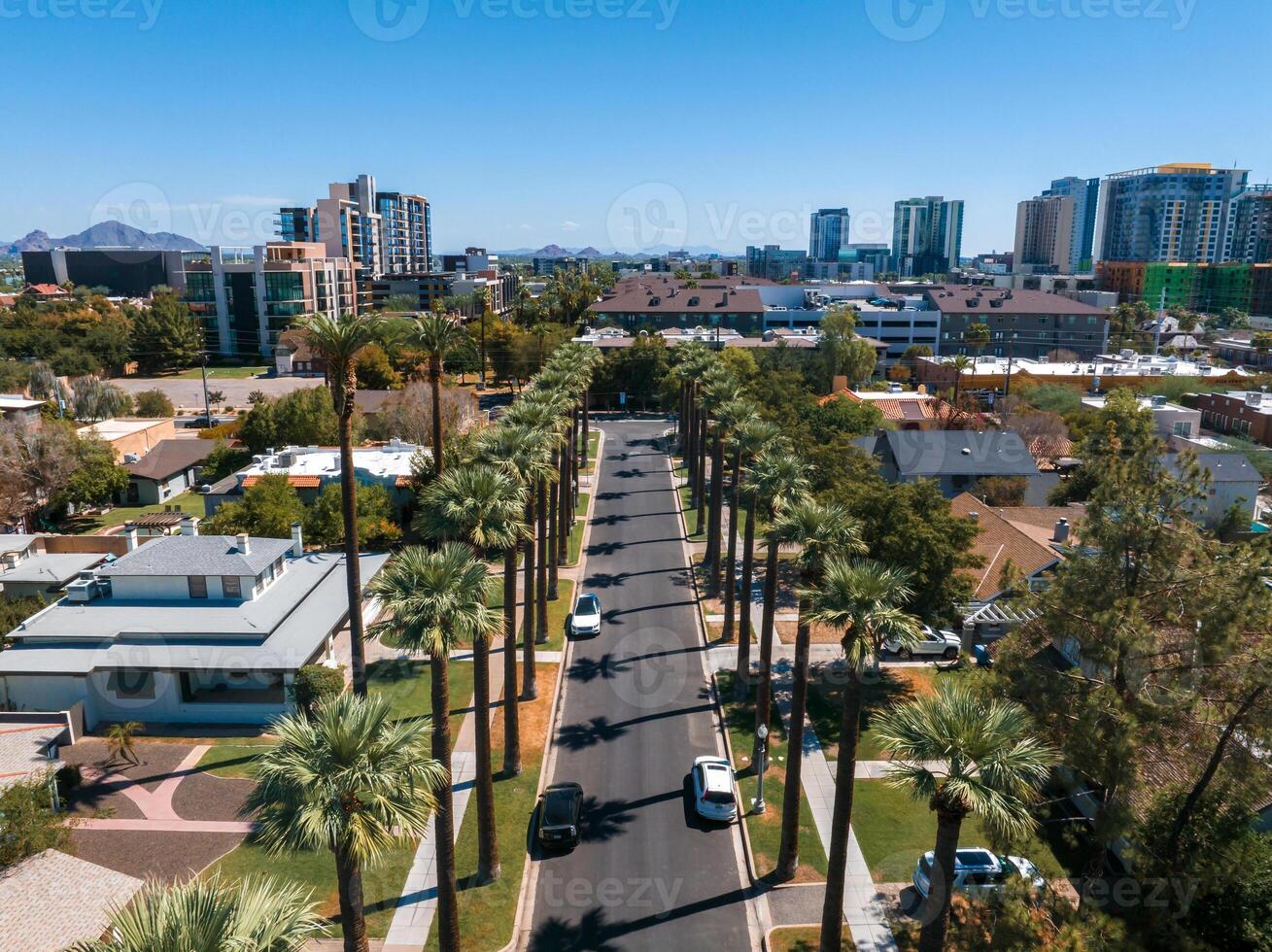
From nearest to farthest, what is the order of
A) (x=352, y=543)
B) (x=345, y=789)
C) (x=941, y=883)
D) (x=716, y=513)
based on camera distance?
1. (x=345, y=789)
2. (x=941, y=883)
3. (x=352, y=543)
4. (x=716, y=513)

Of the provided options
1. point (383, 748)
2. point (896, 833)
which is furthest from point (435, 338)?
point (896, 833)

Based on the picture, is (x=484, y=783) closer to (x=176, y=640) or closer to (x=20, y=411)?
(x=176, y=640)

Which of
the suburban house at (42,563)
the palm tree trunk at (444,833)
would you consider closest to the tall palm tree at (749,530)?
the palm tree trunk at (444,833)

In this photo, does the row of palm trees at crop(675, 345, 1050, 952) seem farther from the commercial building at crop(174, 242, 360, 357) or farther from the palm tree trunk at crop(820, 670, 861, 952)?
the commercial building at crop(174, 242, 360, 357)

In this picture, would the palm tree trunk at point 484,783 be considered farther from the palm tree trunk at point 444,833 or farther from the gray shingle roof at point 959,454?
the gray shingle roof at point 959,454

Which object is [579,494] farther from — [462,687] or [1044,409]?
[1044,409]
